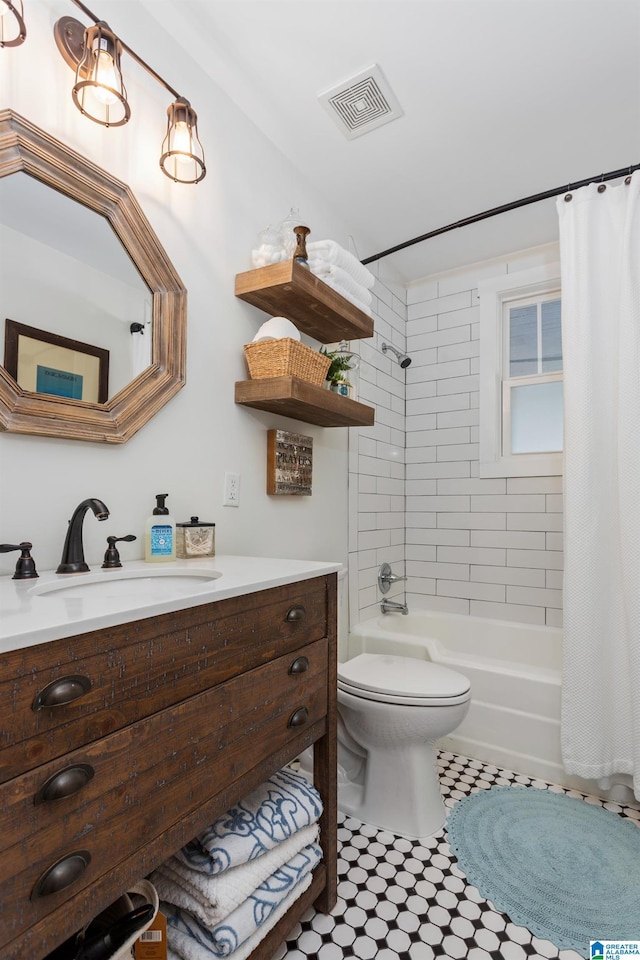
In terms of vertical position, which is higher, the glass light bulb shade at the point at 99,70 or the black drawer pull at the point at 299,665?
the glass light bulb shade at the point at 99,70

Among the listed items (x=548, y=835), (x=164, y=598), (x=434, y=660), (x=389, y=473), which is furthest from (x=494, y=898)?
(x=389, y=473)

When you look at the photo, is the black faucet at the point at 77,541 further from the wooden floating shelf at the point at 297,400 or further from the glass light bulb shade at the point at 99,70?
the glass light bulb shade at the point at 99,70

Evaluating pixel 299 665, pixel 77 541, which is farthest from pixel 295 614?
pixel 77 541

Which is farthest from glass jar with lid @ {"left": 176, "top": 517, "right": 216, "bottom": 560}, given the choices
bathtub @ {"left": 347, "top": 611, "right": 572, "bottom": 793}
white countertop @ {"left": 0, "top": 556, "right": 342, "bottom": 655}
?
bathtub @ {"left": 347, "top": 611, "right": 572, "bottom": 793}

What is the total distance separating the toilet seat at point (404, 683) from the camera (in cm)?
165

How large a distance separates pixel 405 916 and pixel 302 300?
1821 mm

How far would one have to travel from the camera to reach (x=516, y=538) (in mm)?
2684

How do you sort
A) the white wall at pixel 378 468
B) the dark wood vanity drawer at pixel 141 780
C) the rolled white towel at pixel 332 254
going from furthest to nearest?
the white wall at pixel 378 468
the rolled white towel at pixel 332 254
the dark wood vanity drawer at pixel 141 780

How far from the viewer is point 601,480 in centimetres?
202

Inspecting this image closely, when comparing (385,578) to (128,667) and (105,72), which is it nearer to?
(128,667)

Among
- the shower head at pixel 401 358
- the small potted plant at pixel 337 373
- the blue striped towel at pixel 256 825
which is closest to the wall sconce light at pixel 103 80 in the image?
the small potted plant at pixel 337 373

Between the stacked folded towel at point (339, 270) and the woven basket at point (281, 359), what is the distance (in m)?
0.30

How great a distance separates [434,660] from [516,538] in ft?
2.77

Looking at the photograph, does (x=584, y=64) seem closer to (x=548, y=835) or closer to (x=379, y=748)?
(x=379, y=748)
